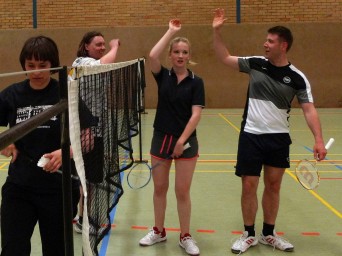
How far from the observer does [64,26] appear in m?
13.8

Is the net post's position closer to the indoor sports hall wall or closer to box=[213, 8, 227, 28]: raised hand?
box=[213, 8, 227, 28]: raised hand

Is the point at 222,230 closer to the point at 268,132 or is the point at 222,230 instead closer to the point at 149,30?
the point at 268,132

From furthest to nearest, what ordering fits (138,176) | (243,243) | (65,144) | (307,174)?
(138,176) → (307,174) → (243,243) → (65,144)

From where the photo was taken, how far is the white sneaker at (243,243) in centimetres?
357

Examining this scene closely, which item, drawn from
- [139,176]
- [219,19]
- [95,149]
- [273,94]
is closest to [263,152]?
[273,94]

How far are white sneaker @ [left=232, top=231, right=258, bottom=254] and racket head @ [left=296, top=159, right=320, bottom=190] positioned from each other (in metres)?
0.62

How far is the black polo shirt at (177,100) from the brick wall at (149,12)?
1062 cm

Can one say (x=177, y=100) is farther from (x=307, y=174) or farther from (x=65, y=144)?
(x=65, y=144)

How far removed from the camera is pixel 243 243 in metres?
3.61

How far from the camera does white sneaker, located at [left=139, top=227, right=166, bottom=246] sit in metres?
3.67

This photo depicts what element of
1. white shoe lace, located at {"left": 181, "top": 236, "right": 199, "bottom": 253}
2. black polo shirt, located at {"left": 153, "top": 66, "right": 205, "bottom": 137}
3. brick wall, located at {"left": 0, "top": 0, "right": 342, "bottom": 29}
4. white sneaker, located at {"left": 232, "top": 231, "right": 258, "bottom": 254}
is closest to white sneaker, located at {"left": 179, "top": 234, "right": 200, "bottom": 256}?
white shoe lace, located at {"left": 181, "top": 236, "right": 199, "bottom": 253}

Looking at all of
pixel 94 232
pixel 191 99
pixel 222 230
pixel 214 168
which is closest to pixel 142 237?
pixel 222 230

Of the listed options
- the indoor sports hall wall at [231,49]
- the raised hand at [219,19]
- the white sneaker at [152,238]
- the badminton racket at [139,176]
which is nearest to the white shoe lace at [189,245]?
the white sneaker at [152,238]

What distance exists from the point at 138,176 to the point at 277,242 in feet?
8.68
